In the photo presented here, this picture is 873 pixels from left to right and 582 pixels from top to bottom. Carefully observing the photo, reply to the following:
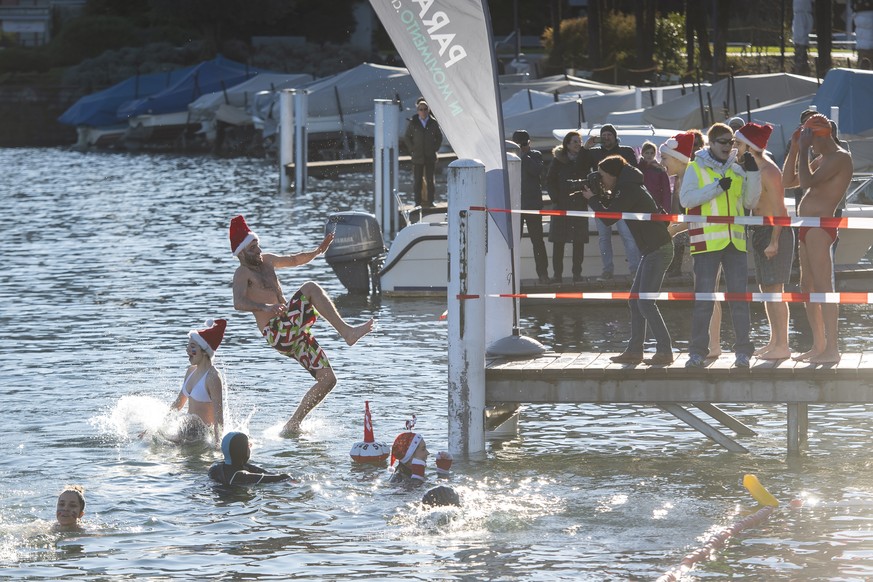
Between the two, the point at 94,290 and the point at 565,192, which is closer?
the point at 565,192

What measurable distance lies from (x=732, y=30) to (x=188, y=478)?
72077mm

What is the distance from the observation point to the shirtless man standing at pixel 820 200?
11.4 meters

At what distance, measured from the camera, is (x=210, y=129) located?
59.1 m

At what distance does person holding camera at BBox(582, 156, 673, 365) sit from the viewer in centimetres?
1138

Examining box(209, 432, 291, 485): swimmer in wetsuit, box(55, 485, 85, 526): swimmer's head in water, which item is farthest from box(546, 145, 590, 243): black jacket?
box(55, 485, 85, 526): swimmer's head in water

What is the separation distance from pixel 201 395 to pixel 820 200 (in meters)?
4.77

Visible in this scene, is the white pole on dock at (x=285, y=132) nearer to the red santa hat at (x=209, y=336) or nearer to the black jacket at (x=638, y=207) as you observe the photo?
the red santa hat at (x=209, y=336)

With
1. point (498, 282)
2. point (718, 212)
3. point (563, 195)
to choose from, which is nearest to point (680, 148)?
point (718, 212)

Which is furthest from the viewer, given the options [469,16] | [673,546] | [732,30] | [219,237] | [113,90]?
[732,30]

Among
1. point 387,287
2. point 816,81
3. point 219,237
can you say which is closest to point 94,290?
point 387,287

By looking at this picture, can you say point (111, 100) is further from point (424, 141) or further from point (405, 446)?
point (405, 446)

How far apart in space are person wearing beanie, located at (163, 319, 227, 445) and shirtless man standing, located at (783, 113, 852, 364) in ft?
14.0

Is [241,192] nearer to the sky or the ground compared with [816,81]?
nearer to the ground

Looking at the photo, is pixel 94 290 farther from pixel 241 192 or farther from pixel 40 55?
pixel 40 55
